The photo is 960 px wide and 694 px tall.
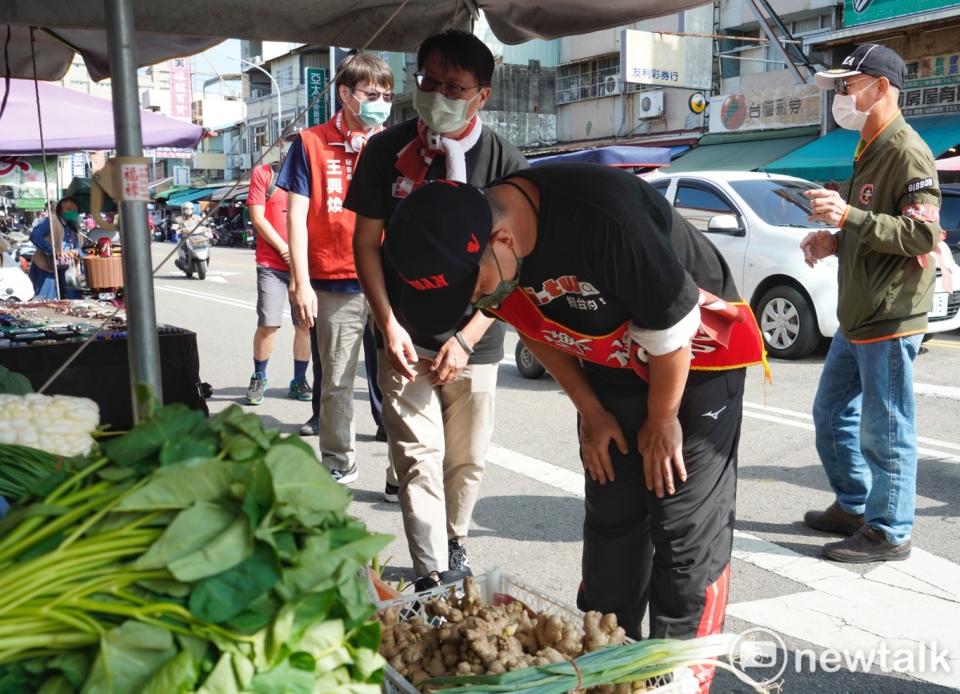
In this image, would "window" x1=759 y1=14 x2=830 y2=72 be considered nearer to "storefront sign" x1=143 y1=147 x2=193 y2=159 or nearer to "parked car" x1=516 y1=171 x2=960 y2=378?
"parked car" x1=516 y1=171 x2=960 y2=378

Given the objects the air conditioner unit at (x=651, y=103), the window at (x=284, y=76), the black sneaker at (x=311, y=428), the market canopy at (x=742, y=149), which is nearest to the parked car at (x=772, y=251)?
the black sneaker at (x=311, y=428)

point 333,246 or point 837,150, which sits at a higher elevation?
point 837,150

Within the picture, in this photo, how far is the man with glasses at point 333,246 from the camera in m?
4.96

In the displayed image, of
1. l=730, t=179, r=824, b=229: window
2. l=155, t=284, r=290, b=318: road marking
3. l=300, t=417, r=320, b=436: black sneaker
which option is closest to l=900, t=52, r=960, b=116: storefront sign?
l=730, t=179, r=824, b=229: window

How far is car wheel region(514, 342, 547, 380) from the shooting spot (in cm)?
837

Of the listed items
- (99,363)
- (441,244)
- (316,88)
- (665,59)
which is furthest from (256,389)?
(316,88)

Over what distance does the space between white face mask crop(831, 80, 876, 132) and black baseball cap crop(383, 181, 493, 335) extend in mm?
2495

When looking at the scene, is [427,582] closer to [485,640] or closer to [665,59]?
[485,640]

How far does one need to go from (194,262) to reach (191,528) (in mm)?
21845

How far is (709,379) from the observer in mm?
2578

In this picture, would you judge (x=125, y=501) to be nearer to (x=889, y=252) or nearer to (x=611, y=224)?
(x=611, y=224)

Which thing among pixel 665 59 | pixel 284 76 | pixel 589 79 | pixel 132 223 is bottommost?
pixel 132 223

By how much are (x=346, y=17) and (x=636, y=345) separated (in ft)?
7.18

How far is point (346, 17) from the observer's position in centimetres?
382
